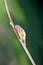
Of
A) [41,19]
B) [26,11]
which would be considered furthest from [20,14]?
Result: [41,19]

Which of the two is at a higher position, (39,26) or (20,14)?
(20,14)

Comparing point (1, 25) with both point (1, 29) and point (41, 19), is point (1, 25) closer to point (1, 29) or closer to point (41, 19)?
point (1, 29)

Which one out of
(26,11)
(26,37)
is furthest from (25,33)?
(26,11)

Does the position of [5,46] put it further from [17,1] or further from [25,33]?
[17,1]

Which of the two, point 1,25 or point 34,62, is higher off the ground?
point 1,25

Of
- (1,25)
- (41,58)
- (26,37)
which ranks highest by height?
(1,25)

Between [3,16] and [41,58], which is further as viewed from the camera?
[41,58]
